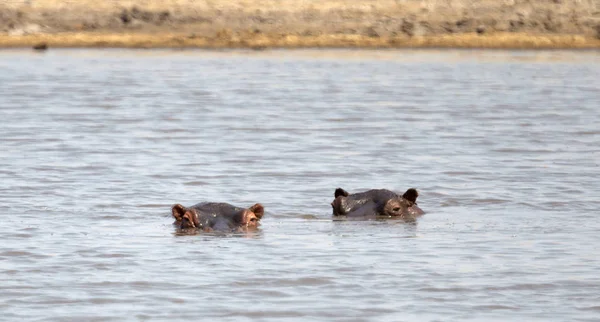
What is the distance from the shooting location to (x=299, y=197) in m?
12.7

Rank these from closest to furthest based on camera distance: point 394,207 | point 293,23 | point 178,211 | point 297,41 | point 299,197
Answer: point 178,211
point 394,207
point 299,197
point 297,41
point 293,23

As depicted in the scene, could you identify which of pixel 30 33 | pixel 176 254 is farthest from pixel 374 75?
pixel 176 254

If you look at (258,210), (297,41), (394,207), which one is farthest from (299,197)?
(297,41)

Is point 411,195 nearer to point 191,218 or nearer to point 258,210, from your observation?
point 258,210

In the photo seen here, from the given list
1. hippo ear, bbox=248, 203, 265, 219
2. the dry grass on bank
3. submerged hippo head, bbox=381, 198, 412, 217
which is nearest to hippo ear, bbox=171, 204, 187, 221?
hippo ear, bbox=248, 203, 265, 219

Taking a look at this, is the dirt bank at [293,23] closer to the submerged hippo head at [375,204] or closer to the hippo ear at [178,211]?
the submerged hippo head at [375,204]

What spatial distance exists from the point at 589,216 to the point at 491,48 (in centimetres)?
2727

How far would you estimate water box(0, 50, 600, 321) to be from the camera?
8148 millimetres

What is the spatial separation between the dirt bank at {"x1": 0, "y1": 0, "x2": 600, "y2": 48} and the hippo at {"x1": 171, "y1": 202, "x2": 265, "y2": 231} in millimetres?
27811

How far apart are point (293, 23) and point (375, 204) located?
28116 mm

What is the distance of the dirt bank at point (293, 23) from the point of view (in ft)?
126

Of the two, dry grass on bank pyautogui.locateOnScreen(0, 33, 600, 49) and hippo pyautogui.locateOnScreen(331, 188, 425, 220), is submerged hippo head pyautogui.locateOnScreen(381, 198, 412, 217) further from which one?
dry grass on bank pyautogui.locateOnScreen(0, 33, 600, 49)

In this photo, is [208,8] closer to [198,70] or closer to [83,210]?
[198,70]

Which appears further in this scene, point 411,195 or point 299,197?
point 299,197
